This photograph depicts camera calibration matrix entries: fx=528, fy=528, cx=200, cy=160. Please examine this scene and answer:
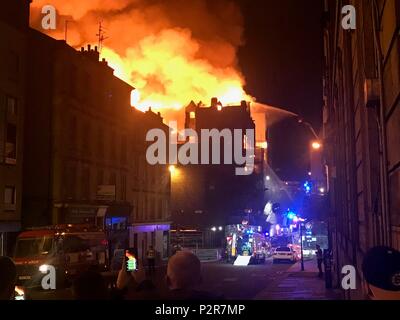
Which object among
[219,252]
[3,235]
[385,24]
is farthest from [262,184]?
[385,24]

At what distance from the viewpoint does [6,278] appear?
3621 millimetres

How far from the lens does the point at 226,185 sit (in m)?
66.9

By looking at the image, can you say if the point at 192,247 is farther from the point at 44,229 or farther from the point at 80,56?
the point at 44,229

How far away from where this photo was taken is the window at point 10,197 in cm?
2772

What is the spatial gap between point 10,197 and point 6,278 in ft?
85.8

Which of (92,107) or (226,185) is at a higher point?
(92,107)

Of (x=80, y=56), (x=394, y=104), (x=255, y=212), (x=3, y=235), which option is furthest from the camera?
→ (x=255, y=212)

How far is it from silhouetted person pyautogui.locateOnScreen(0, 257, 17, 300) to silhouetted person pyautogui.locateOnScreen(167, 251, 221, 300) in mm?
1114

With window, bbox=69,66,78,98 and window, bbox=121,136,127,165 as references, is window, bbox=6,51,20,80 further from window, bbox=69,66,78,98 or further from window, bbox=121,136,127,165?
window, bbox=121,136,127,165

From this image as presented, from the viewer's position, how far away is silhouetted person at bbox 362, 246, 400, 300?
337 centimetres

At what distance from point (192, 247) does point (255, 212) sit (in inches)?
720

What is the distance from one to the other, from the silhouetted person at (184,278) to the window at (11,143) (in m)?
25.6

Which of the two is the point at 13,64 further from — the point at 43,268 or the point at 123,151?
the point at 123,151
